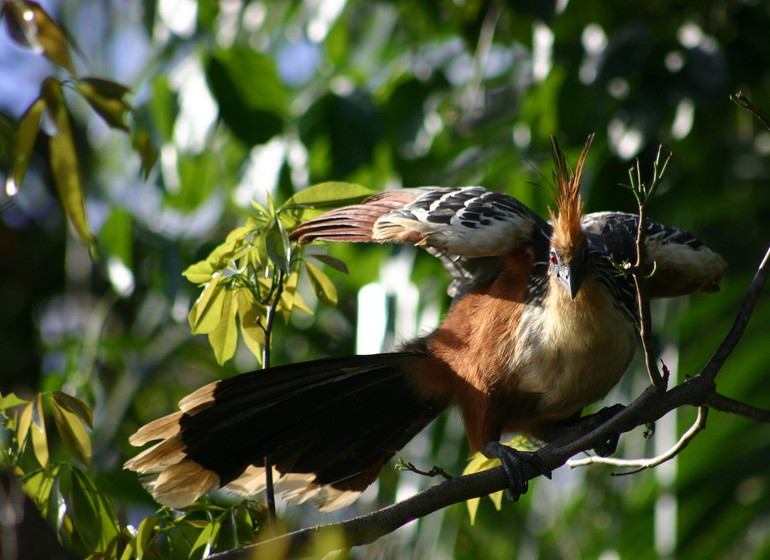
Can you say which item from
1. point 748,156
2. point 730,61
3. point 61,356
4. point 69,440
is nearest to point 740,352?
point 748,156

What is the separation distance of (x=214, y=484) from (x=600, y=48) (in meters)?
2.20

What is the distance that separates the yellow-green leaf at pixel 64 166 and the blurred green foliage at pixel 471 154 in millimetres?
1549

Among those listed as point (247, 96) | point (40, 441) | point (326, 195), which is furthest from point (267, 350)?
point (247, 96)

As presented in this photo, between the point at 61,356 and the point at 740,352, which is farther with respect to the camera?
the point at 61,356

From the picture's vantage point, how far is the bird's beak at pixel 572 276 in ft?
8.32

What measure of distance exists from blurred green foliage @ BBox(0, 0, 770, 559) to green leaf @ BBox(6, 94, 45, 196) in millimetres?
1618

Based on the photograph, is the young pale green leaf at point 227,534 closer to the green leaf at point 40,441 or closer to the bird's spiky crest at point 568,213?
the green leaf at point 40,441

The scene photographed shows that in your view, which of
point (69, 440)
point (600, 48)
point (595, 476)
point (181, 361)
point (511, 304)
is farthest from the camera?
point (181, 361)

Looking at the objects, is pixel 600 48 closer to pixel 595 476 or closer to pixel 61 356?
pixel 595 476

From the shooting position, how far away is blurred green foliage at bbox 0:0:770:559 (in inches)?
137

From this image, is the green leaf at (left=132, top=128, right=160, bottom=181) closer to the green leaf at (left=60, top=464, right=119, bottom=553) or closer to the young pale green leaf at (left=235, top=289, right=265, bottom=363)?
the young pale green leaf at (left=235, top=289, right=265, bottom=363)

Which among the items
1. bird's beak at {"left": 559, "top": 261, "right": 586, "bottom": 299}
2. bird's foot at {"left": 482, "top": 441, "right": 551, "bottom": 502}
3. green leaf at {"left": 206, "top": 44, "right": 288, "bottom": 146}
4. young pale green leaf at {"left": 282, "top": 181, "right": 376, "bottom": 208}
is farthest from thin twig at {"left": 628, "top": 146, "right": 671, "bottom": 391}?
green leaf at {"left": 206, "top": 44, "right": 288, "bottom": 146}

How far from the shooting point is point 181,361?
479 centimetres

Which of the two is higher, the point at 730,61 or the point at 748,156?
the point at 730,61
